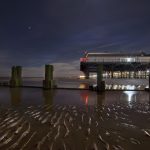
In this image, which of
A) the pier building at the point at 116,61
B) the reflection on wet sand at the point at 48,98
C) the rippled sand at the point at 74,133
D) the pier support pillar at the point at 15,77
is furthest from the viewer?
the pier building at the point at 116,61

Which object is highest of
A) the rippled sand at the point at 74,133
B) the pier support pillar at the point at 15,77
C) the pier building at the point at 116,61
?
the pier building at the point at 116,61

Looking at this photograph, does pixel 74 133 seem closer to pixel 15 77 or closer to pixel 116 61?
pixel 15 77

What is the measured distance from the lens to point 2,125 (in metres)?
4.32

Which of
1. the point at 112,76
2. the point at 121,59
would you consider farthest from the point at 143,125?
the point at 112,76

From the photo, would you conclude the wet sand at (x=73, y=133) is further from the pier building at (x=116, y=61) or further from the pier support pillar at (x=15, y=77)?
the pier building at (x=116, y=61)

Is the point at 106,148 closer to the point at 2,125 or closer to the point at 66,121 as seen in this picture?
the point at 66,121

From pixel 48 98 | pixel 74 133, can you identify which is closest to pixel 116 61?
pixel 48 98

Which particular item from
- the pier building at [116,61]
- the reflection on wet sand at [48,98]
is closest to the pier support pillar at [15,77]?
the reflection on wet sand at [48,98]

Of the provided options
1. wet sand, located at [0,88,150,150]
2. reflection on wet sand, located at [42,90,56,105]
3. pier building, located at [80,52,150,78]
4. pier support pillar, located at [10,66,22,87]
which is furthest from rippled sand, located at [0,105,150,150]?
pier building, located at [80,52,150,78]

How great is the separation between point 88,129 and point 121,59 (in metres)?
59.0

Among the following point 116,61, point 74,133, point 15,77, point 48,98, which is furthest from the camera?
point 116,61

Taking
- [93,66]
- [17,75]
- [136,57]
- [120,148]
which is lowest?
[120,148]

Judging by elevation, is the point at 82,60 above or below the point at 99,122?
above

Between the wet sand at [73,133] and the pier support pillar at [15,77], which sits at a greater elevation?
the pier support pillar at [15,77]
